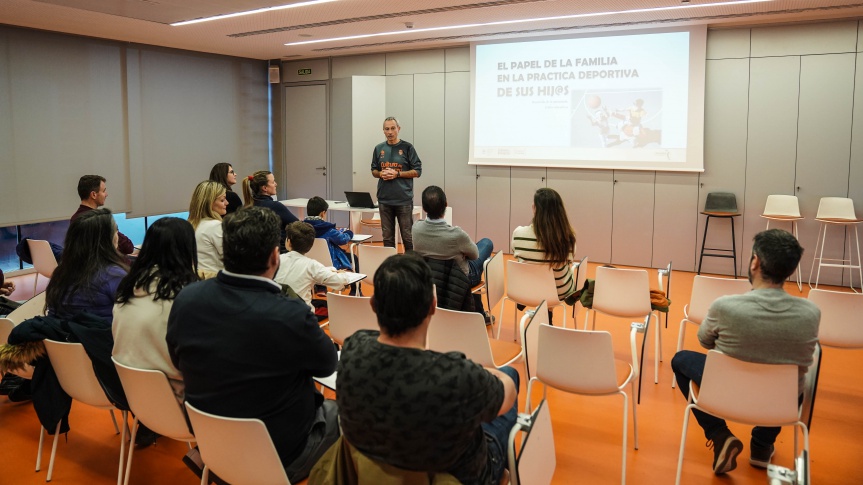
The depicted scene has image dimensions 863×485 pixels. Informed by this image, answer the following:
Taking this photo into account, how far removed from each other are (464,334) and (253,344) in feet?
4.76

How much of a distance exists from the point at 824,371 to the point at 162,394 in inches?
175

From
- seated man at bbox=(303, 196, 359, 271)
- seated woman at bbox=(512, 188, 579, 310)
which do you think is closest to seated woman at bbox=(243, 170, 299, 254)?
seated man at bbox=(303, 196, 359, 271)

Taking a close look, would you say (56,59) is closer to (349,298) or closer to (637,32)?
(349,298)

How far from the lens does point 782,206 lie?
7.43 metres

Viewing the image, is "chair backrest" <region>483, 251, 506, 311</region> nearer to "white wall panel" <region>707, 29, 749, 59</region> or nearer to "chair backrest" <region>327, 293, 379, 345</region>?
"chair backrest" <region>327, 293, 379, 345</region>

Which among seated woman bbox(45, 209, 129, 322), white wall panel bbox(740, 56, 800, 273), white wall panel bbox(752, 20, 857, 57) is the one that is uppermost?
white wall panel bbox(752, 20, 857, 57)

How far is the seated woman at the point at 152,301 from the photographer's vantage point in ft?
8.73

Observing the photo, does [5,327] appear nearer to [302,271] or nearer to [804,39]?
[302,271]

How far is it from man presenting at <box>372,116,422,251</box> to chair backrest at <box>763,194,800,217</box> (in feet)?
13.5

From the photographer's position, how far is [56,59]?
8.03 meters

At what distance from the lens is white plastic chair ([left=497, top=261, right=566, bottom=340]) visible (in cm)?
460

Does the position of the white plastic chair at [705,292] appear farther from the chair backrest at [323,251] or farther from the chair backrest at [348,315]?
the chair backrest at [323,251]

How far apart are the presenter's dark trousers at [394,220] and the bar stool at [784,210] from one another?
413 centimetres

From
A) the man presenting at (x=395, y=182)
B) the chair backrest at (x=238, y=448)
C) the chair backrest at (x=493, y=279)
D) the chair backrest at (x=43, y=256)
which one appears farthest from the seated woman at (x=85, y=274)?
the man presenting at (x=395, y=182)
